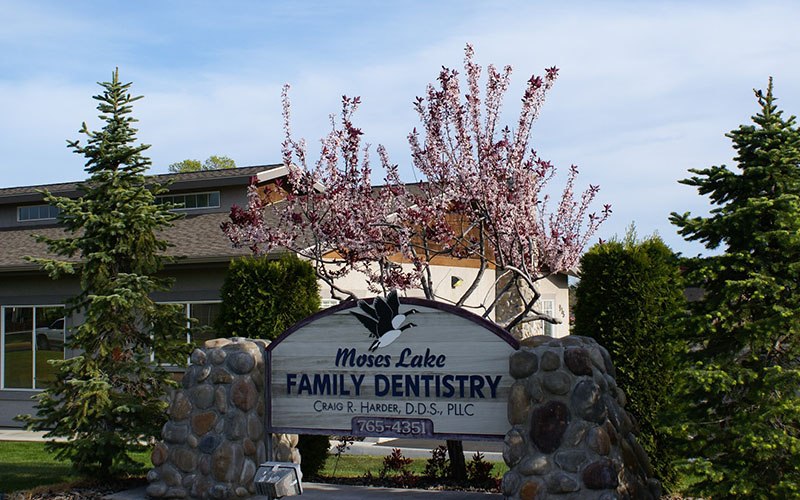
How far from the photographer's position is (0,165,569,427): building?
17.6m

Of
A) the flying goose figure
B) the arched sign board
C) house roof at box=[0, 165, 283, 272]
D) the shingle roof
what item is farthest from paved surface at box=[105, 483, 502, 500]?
house roof at box=[0, 165, 283, 272]

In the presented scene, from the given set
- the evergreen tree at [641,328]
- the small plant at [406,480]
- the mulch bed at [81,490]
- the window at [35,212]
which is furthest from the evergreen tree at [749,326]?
the window at [35,212]

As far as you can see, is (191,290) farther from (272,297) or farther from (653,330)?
(653,330)

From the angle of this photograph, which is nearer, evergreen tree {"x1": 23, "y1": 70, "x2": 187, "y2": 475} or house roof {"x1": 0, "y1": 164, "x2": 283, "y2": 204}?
evergreen tree {"x1": 23, "y1": 70, "x2": 187, "y2": 475}

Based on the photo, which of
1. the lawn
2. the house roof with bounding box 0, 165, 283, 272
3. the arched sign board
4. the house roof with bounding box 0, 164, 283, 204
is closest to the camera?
the arched sign board

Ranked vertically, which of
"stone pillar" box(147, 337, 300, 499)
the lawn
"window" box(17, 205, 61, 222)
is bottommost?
the lawn

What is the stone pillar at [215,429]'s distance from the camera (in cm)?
990

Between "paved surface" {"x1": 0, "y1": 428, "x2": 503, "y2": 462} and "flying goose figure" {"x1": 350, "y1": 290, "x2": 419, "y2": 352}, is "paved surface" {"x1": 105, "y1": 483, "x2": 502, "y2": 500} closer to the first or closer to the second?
"flying goose figure" {"x1": 350, "y1": 290, "x2": 419, "y2": 352}

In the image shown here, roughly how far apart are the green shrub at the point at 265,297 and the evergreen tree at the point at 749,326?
17.7 feet

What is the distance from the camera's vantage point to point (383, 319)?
31.8 feet

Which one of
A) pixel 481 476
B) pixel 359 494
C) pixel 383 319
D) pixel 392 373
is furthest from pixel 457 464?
pixel 383 319

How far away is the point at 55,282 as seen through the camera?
1909 centimetres

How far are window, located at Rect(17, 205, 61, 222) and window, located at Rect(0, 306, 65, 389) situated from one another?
13.4ft

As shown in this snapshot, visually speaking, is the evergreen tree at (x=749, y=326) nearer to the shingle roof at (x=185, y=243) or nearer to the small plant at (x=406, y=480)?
the small plant at (x=406, y=480)
